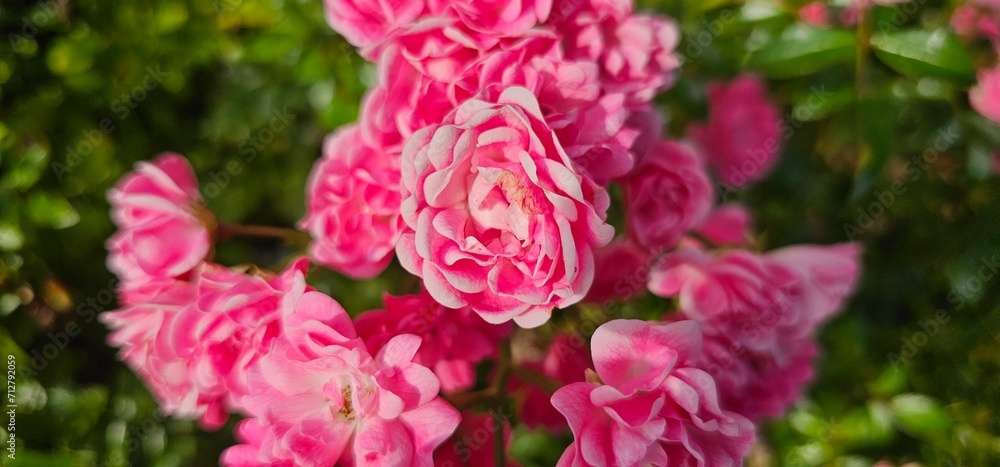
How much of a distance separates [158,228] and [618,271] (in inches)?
22.8

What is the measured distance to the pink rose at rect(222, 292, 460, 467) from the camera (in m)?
0.60

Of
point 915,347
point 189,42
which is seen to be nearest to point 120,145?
point 189,42

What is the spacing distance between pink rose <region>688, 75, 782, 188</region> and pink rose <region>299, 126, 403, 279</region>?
70cm

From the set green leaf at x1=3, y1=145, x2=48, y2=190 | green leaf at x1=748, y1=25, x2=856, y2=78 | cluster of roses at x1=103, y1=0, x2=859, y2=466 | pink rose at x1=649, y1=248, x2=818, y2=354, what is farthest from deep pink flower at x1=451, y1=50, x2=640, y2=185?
green leaf at x1=3, y1=145, x2=48, y2=190

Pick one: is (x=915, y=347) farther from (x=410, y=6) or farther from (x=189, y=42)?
(x=189, y=42)

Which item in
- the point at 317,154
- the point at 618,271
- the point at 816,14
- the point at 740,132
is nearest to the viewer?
the point at 618,271

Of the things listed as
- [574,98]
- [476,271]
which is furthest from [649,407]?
[574,98]

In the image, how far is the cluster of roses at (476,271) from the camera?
60 cm

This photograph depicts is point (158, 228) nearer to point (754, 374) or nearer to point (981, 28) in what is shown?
point (754, 374)

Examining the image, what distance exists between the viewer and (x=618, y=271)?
2.78 ft

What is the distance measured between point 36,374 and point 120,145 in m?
0.42

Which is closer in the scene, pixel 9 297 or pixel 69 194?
pixel 9 297

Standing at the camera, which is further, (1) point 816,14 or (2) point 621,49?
(1) point 816,14

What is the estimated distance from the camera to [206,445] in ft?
4.20
